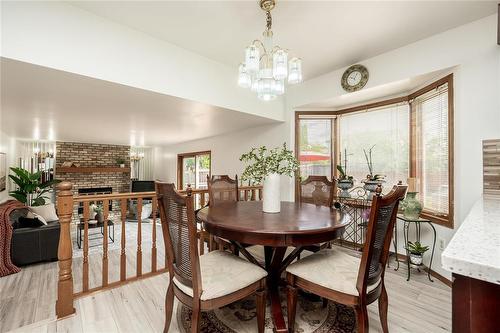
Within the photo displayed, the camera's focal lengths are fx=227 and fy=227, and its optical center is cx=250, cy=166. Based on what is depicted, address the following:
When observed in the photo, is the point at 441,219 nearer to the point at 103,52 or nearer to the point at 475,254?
the point at 475,254

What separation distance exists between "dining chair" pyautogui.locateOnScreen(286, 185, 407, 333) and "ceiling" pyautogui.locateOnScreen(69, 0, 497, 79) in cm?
161

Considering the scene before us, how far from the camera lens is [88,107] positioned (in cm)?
305

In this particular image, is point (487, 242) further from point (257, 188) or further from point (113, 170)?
point (113, 170)

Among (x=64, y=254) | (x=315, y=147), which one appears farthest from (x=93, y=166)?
(x=315, y=147)

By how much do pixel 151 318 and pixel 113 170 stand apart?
674cm

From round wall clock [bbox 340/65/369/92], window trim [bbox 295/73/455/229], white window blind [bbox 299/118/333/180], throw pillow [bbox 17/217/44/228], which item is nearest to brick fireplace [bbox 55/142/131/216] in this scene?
throw pillow [bbox 17/217/44/228]

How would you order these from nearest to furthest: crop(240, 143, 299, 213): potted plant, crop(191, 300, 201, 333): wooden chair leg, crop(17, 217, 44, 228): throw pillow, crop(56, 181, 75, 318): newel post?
crop(191, 300, 201, 333): wooden chair leg, crop(56, 181, 75, 318): newel post, crop(240, 143, 299, 213): potted plant, crop(17, 217, 44, 228): throw pillow

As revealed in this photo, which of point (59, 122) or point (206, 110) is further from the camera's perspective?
point (59, 122)

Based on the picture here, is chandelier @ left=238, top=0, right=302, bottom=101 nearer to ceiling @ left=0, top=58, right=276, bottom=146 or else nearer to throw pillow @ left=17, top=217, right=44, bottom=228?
ceiling @ left=0, top=58, right=276, bottom=146

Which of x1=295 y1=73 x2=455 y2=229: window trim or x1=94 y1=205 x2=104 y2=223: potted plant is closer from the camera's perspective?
x1=295 y1=73 x2=455 y2=229: window trim

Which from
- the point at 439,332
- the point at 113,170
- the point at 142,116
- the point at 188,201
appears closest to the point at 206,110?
the point at 142,116

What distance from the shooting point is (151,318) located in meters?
1.74

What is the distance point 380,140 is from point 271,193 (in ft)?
7.25

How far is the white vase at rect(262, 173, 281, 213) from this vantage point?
186 centimetres
